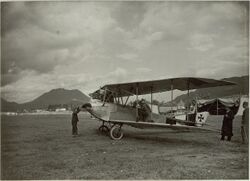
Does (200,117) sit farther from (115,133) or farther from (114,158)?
(114,158)

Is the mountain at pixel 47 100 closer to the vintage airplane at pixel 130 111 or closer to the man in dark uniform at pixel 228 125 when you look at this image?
the vintage airplane at pixel 130 111

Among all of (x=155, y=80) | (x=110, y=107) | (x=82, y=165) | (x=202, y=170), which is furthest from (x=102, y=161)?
(x=110, y=107)

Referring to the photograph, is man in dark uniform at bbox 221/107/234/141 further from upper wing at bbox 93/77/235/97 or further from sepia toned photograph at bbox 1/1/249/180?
sepia toned photograph at bbox 1/1/249/180

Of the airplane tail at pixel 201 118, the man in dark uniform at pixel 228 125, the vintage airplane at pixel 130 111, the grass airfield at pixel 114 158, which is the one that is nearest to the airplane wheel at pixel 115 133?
the vintage airplane at pixel 130 111

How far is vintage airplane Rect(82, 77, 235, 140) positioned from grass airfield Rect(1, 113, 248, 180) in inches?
21.4

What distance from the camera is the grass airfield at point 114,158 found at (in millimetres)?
4296

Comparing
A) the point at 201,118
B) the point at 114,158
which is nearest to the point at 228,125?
the point at 201,118

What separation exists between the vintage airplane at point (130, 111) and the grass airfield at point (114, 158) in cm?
54

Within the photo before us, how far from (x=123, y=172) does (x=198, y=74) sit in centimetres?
231

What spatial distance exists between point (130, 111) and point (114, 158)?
2.34 m

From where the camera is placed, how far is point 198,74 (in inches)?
215

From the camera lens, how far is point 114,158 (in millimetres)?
4914

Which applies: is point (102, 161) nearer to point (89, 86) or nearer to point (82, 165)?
point (82, 165)

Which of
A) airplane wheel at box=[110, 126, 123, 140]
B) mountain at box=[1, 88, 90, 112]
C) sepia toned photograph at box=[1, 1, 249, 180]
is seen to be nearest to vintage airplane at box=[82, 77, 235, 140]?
airplane wheel at box=[110, 126, 123, 140]
